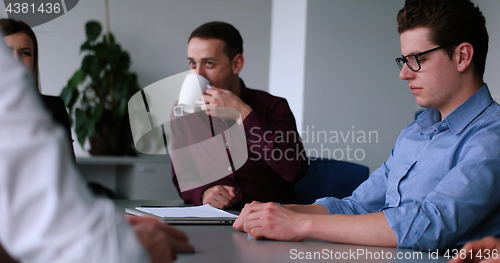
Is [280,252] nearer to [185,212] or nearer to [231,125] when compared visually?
[185,212]

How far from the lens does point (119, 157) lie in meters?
3.04

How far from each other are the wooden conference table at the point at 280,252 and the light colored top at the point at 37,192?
1.41ft

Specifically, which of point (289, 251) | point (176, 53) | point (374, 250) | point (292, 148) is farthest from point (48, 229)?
point (176, 53)

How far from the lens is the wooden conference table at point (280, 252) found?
763 mm

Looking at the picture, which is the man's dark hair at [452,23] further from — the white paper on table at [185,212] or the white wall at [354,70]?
the white wall at [354,70]

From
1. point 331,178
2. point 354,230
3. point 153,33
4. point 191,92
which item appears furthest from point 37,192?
point 153,33

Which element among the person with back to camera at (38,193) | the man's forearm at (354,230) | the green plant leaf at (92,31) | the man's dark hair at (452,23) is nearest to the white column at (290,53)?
the green plant leaf at (92,31)

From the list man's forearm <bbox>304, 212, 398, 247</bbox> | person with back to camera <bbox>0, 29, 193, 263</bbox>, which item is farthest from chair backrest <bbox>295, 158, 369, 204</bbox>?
person with back to camera <bbox>0, 29, 193, 263</bbox>

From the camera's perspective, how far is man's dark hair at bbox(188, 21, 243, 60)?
6.37 ft

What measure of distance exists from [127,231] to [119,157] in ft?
9.27

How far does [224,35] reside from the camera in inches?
77.6

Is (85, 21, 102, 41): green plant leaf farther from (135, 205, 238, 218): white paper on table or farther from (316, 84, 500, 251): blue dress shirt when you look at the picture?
(316, 84, 500, 251): blue dress shirt

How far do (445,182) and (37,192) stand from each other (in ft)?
2.81

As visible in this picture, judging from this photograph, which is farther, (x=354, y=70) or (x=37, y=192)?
(x=354, y=70)
